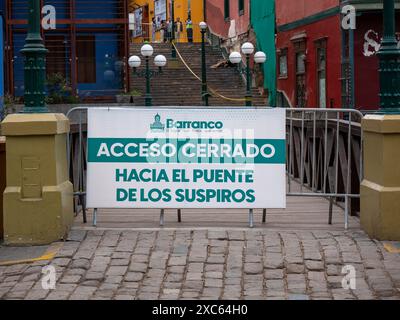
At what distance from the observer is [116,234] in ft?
29.2

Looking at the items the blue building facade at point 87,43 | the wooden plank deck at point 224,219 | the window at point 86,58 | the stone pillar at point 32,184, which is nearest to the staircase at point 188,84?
the blue building facade at point 87,43

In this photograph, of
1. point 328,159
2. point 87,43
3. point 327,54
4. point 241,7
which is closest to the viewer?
point 328,159

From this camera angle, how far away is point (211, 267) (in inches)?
305

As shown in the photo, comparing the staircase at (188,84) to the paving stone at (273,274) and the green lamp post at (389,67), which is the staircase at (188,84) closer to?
the green lamp post at (389,67)

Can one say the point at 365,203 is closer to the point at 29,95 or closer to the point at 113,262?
the point at 113,262

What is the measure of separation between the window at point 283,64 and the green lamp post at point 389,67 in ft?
76.6

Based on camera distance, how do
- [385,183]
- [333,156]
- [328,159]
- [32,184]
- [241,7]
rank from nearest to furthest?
[385,183], [32,184], [328,159], [333,156], [241,7]

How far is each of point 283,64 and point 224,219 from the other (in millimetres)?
23416

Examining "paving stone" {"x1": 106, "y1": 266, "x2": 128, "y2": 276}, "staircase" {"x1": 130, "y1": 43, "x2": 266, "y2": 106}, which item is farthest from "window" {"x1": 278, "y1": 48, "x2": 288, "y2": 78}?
"paving stone" {"x1": 106, "y1": 266, "x2": 128, "y2": 276}

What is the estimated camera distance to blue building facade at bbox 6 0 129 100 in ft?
99.9

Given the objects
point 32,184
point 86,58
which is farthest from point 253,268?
point 86,58

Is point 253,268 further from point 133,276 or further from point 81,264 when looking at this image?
point 81,264
